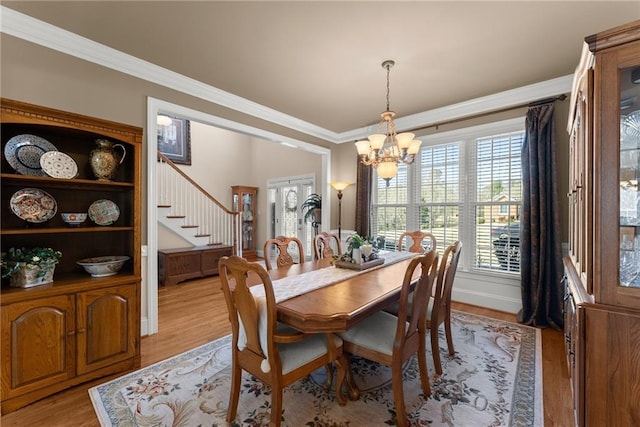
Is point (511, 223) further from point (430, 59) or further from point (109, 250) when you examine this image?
point (109, 250)

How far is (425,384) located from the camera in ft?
6.46

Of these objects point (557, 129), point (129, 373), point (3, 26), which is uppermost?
point (3, 26)

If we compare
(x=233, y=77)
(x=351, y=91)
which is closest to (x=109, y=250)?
(x=233, y=77)

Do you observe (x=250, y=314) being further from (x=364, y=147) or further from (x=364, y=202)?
(x=364, y=202)

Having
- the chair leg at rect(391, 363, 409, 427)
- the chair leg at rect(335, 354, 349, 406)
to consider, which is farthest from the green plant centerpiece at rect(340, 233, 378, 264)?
the chair leg at rect(391, 363, 409, 427)

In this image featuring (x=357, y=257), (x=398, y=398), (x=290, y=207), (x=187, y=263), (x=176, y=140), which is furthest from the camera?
(x=290, y=207)

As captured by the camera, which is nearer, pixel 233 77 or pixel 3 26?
pixel 3 26

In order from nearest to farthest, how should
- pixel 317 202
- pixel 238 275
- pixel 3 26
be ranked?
1. pixel 238 275
2. pixel 3 26
3. pixel 317 202

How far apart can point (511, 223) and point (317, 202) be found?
3.53 meters

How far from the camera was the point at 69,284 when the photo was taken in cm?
204

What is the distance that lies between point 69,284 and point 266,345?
5.28 feet

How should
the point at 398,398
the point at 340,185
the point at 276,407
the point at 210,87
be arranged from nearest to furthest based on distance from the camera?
1. the point at 276,407
2. the point at 398,398
3. the point at 210,87
4. the point at 340,185

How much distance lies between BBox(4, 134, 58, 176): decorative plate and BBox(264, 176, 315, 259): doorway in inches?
194

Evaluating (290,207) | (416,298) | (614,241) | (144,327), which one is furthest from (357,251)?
(290,207)
